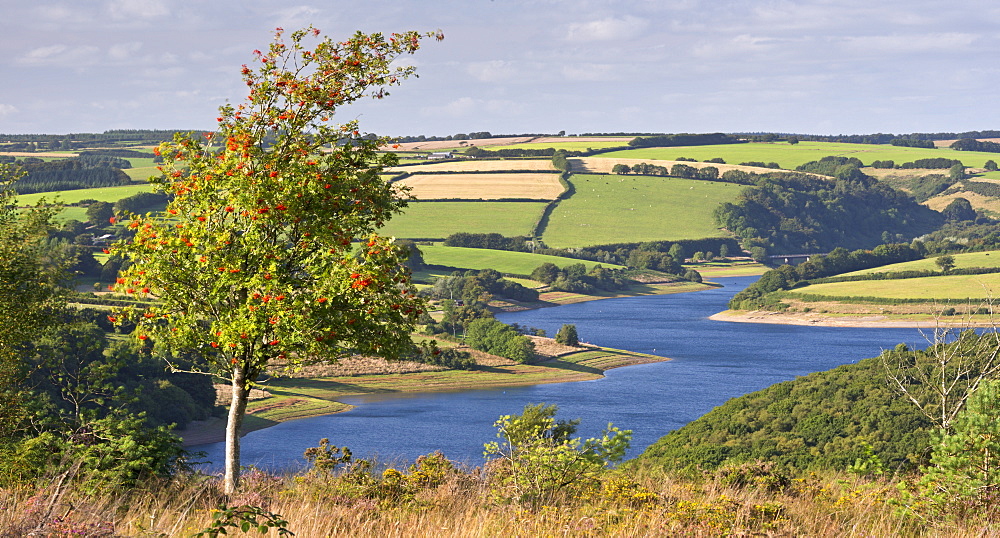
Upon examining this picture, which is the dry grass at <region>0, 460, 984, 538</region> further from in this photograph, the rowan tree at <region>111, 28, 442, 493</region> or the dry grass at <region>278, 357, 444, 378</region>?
the dry grass at <region>278, 357, 444, 378</region>

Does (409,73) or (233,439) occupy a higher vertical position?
(409,73)

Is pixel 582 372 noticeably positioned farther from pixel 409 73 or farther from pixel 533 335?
pixel 409 73

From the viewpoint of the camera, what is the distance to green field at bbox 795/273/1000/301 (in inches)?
6580

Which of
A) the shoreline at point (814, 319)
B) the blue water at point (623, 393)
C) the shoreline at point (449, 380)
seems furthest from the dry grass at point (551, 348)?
the shoreline at point (814, 319)

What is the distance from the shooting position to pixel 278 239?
14.6m

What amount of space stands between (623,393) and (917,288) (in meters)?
92.9

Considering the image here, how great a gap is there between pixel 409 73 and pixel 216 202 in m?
3.54

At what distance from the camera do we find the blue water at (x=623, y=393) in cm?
8438

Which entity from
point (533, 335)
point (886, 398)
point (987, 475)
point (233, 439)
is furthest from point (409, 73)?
point (533, 335)

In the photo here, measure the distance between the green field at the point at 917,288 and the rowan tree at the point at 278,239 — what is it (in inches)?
6372

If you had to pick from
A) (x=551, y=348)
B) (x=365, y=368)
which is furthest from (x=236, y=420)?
(x=551, y=348)

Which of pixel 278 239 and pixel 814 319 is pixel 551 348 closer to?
pixel 814 319

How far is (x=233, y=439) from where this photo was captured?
14617 mm

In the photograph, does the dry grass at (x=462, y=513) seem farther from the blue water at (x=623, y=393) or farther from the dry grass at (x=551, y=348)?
the dry grass at (x=551, y=348)
